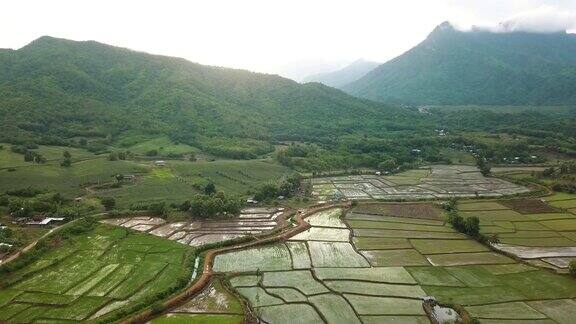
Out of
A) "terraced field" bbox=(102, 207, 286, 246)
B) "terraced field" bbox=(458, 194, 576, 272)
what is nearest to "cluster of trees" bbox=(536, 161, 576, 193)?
"terraced field" bbox=(458, 194, 576, 272)

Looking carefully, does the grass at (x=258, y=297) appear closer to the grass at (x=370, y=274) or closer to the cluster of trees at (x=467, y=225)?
the grass at (x=370, y=274)

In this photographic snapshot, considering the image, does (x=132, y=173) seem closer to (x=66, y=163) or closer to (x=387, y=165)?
(x=66, y=163)

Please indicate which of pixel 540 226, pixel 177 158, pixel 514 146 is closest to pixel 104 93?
pixel 177 158

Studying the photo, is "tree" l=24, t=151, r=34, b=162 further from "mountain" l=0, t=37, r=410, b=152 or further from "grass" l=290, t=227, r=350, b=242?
"grass" l=290, t=227, r=350, b=242

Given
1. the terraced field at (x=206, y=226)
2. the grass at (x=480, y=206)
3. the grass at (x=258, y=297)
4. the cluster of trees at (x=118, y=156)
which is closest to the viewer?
the grass at (x=258, y=297)

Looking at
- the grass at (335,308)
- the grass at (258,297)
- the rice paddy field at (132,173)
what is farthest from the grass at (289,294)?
the rice paddy field at (132,173)

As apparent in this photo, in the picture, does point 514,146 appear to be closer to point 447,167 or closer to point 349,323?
point 447,167
